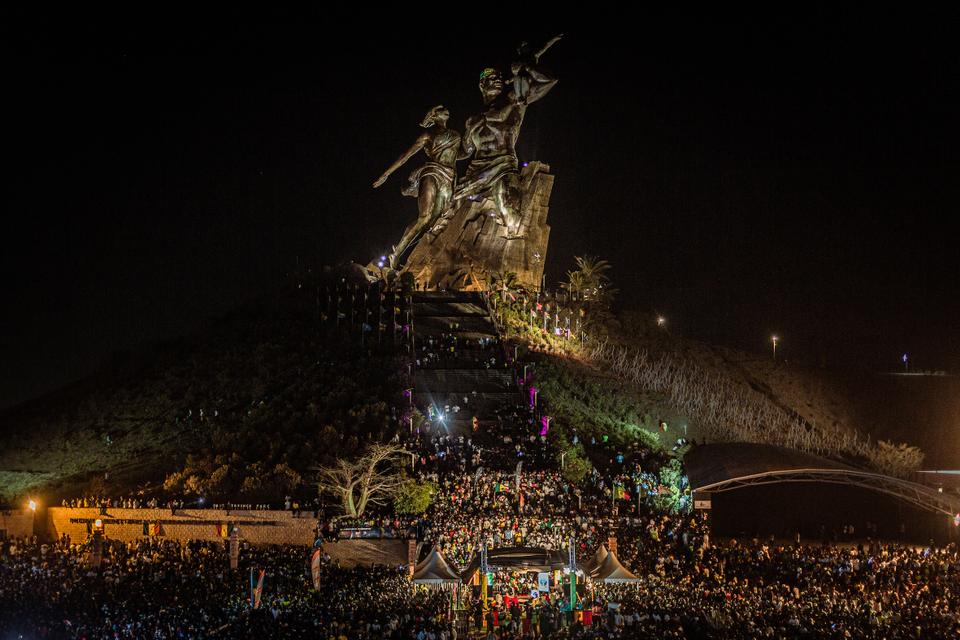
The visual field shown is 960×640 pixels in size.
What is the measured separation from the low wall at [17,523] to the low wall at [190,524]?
2.50 ft

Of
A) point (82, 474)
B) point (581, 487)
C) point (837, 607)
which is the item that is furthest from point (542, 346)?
point (837, 607)

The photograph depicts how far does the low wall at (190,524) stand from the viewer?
2933cm

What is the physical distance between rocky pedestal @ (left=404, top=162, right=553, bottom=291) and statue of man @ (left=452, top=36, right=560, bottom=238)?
791mm

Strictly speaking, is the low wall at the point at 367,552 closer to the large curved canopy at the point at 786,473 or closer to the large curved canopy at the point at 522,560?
the large curved canopy at the point at 522,560

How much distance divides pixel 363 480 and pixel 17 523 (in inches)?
472

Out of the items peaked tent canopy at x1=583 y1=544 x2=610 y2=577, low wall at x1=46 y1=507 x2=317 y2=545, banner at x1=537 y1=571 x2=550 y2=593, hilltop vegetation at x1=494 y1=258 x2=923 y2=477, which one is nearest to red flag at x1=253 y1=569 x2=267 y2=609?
banner at x1=537 y1=571 x2=550 y2=593

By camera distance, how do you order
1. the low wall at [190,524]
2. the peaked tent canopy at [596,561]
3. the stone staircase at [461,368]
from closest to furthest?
the peaked tent canopy at [596,561] < the low wall at [190,524] < the stone staircase at [461,368]

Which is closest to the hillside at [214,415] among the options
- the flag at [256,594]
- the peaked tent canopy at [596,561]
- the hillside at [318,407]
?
the hillside at [318,407]

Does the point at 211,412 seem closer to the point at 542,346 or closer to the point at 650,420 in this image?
the point at 542,346

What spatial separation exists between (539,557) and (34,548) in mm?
16073

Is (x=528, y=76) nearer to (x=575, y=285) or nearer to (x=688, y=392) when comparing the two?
(x=575, y=285)

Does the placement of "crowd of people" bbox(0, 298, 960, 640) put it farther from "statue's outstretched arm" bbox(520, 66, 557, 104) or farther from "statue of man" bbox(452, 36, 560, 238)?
"statue's outstretched arm" bbox(520, 66, 557, 104)

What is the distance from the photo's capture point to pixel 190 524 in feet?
98.7

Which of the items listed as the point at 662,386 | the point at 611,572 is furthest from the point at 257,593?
the point at 662,386
